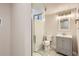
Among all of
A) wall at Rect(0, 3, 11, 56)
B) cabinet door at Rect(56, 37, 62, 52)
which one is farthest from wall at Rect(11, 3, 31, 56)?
cabinet door at Rect(56, 37, 62, 52)

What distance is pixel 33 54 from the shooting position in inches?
62.1

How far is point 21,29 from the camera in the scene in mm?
1591

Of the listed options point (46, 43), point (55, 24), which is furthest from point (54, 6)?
point (46, 43)

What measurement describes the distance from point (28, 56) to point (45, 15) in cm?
43

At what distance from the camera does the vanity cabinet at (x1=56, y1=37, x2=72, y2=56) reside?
1.56 metres

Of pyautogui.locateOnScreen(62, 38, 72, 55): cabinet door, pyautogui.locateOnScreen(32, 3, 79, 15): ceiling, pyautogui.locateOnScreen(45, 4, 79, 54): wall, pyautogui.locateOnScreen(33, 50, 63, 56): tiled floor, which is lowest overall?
pyautogui.locateOnScreen(33, 50, 63, 56): tiled floor

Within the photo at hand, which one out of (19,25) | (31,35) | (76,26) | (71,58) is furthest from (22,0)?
(71,58)

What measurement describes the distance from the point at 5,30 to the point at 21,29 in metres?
0.15

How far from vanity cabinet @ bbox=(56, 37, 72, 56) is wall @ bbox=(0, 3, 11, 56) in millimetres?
476

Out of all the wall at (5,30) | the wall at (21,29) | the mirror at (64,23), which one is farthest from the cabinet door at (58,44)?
the wall at (5,30)

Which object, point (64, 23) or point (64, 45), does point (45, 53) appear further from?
point (64, 23)

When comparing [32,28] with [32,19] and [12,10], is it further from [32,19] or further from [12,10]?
[12,10]

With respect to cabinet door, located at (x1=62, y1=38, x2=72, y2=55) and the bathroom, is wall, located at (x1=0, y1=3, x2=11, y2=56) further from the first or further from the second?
cabinet door, located at (x1=62, y1=38, x2=72, y2=55)

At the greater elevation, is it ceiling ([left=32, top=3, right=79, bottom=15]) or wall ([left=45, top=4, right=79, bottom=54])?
ceiling ([left=32, top=3, right=79, bottom=15])
